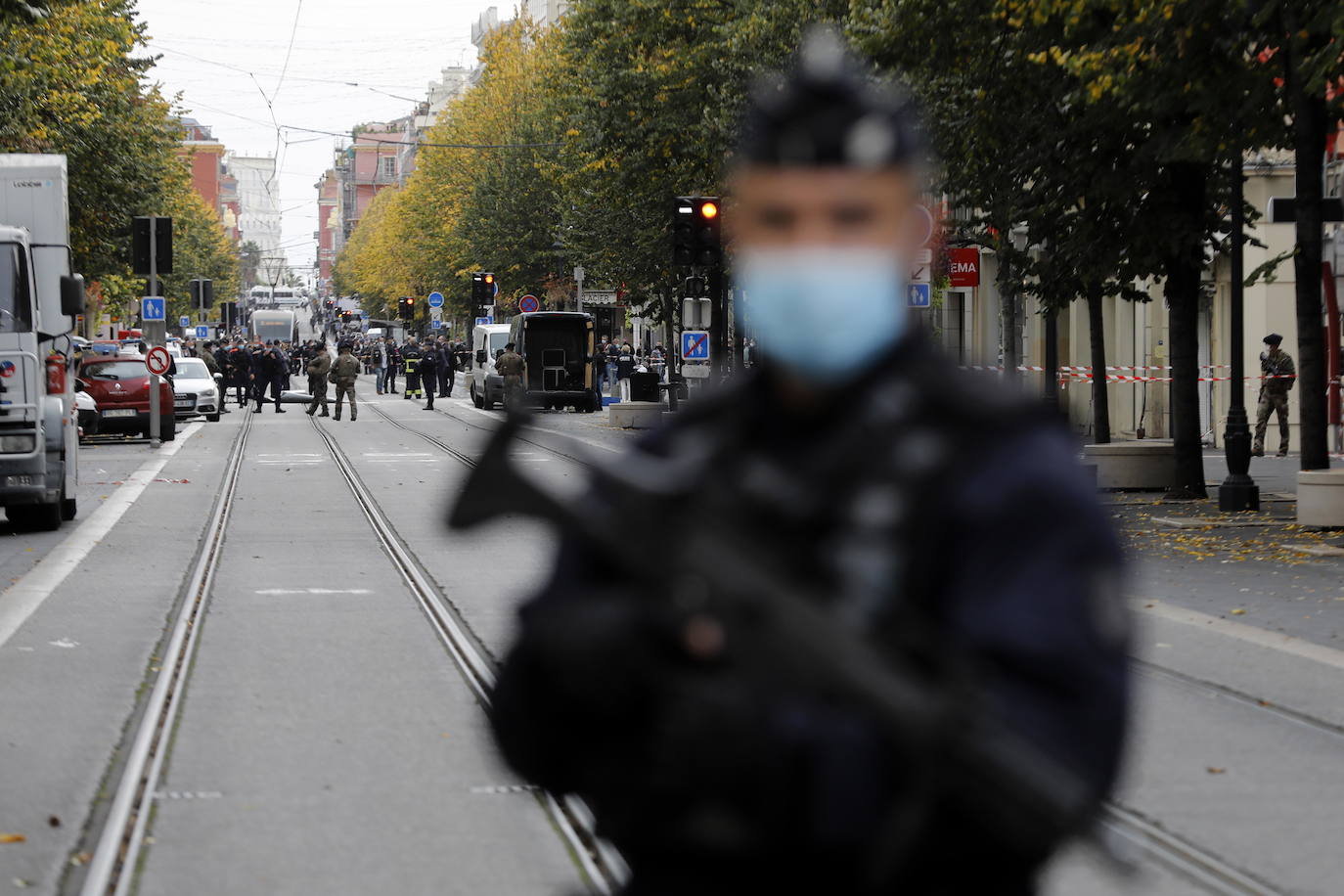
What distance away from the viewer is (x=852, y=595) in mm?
1957

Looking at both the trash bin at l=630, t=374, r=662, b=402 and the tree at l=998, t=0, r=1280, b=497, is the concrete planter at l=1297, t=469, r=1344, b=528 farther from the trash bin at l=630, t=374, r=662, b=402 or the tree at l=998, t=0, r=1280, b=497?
the trash bin at l=630, t=374, r=662, b=402

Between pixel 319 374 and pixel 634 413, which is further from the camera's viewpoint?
pixel 319 374

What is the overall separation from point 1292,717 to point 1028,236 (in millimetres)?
13181

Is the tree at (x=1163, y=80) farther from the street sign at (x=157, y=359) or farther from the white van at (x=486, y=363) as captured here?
the white van at (x=486, y=363)

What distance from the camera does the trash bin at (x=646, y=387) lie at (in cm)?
4425

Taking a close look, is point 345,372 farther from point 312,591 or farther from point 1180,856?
point 1180,856

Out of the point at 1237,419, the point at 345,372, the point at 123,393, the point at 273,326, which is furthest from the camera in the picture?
the point at 273,326

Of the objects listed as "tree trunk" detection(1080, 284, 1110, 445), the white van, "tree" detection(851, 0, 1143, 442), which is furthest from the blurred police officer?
the white van

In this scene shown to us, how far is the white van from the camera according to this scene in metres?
53.9

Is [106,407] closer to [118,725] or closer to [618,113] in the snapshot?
[618,113]

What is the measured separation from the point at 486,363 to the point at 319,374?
11.9m

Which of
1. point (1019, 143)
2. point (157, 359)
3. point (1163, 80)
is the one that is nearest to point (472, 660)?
point (1163, 80)

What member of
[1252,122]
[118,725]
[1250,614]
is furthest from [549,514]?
[1252,122]

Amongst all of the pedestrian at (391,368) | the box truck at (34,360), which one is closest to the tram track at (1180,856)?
the box truck at (34,360)
